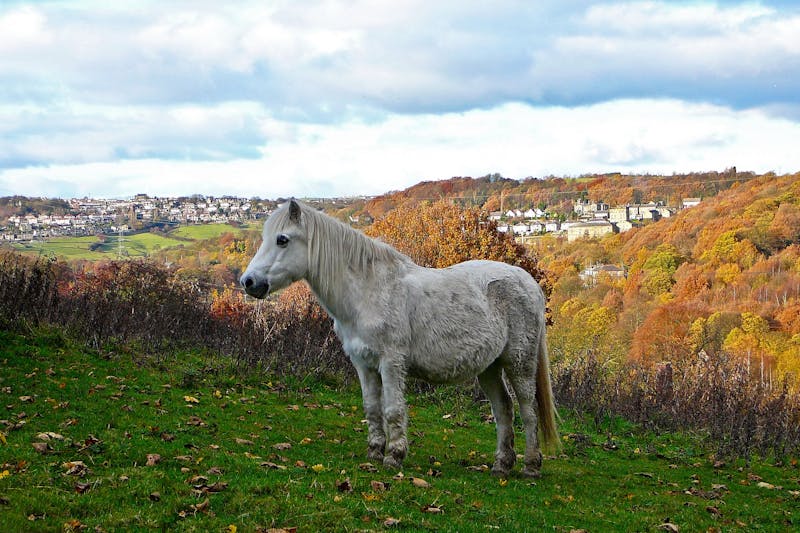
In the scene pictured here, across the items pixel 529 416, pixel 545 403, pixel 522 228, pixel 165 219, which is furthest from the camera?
pixel 522 228

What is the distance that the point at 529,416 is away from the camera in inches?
327

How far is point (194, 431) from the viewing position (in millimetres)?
8508

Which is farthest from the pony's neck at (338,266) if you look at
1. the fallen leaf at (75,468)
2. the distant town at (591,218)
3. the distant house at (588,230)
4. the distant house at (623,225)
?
the distant house at (623,225)

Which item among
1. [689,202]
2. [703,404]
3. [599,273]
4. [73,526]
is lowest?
[599,273]

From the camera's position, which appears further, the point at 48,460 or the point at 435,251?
the point at 435,251

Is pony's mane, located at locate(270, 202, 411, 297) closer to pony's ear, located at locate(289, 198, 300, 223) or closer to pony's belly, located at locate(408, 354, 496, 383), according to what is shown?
pony's ear, located at locate(289, 198, 300, 223)

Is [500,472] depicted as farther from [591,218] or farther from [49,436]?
[591,218]

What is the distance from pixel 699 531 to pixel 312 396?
8.03 m

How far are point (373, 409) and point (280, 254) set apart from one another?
195 centimetres

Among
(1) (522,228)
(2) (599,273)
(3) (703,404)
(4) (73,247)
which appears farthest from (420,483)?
(1) (522,228)

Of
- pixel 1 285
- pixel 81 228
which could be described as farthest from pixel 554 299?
pixel 1 285

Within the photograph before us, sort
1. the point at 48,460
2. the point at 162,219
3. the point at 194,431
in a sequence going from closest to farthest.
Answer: the point at 48,460, the point at 194,431, the point at 162,219

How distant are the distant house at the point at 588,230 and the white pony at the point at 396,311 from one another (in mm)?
95538

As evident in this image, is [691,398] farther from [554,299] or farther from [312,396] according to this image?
[554,299]
